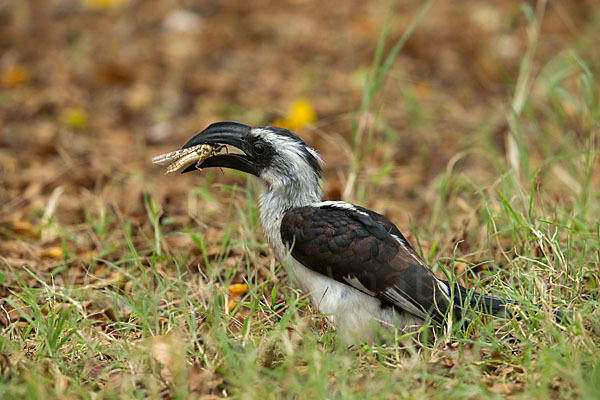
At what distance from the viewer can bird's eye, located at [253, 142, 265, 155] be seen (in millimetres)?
4305

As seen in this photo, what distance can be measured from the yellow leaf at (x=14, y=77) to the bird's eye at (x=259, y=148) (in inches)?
206

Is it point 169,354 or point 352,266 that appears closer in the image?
point 169,354

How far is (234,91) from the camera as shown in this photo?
8.45 meters

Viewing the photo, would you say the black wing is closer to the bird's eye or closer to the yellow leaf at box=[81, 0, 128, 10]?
the bird's eye

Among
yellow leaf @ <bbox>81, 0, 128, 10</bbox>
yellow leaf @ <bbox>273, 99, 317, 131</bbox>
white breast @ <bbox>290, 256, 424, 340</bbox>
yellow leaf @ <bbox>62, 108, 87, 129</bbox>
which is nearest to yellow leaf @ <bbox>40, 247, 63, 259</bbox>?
white breast @ <bbox>290, 256, 424, 340</bbox>

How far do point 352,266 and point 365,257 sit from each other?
78 millimetres

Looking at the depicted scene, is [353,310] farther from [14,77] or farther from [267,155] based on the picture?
[14,77]

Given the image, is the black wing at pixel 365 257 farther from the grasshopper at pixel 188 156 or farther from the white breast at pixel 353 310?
the grasshopper at pixel 188 156

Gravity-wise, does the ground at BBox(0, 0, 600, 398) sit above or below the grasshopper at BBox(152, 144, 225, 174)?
below

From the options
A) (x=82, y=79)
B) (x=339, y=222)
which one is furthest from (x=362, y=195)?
(x=82, y=79)

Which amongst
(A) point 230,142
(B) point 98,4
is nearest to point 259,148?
(A) point 230,142

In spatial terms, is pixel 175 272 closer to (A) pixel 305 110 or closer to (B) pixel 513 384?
(B) pixel 513 384

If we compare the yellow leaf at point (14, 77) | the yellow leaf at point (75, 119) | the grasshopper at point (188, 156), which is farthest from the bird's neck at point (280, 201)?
the yellow leaf at point (14, 77)

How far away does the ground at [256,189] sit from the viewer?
3.23m
